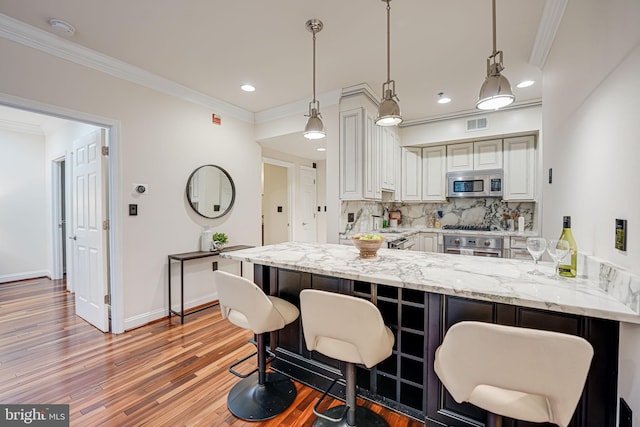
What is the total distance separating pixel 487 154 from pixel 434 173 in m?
0.81

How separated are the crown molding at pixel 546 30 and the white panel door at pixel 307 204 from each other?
3.94 metres

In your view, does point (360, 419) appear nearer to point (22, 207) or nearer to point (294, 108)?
point (294, 108)

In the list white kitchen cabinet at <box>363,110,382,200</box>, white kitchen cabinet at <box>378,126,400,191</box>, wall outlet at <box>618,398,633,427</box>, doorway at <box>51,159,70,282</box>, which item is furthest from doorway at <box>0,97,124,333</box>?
wall outlet at <box>618,398,633,427</box>

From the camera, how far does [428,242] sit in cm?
438

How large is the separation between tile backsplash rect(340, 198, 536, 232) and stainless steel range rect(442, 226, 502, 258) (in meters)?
0.70

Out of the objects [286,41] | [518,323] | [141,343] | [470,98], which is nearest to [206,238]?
[141,343]

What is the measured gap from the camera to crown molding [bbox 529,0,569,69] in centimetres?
189

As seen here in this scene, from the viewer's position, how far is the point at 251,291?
1.55 metres

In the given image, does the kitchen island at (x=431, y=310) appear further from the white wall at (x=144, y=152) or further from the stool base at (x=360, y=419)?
the white wall at (x=144, y=152)

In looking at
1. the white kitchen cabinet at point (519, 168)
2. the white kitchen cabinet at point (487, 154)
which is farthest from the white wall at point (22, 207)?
the white kitchen cabinet at point (519, 168)

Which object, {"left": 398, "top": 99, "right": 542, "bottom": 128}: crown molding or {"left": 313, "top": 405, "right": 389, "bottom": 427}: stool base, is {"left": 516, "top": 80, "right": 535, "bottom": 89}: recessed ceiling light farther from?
Answer: {"left": 313, "top": 405, "right": 389, "bottom": 427}: stool base

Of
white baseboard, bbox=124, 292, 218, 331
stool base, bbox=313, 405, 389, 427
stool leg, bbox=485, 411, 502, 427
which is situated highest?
stool leg, bbox=485, 411, 502, 427

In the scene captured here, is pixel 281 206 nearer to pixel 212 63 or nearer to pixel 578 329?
pixel 212 63

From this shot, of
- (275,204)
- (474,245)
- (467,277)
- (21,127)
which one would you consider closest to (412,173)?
(474,245)
